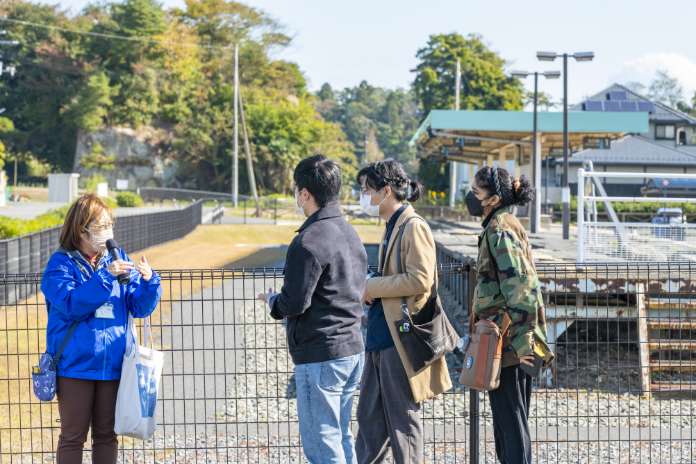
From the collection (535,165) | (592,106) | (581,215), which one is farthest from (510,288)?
(592,106)

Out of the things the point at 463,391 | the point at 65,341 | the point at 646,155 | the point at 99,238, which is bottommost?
the point at 463,391

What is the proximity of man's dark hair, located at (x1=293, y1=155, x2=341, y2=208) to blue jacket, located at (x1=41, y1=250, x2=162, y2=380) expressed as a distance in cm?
91

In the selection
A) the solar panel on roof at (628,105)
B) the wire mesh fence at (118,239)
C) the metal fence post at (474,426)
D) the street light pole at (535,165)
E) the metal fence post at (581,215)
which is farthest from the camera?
the solar panel on roof at (628,105)

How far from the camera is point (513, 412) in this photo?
5152 mm

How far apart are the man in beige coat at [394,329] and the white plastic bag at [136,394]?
1.16m

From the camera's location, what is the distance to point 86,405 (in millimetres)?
4770

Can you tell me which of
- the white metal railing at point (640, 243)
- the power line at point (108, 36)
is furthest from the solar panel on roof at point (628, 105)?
the power line at point (108, 36)

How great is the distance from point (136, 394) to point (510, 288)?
199 cm

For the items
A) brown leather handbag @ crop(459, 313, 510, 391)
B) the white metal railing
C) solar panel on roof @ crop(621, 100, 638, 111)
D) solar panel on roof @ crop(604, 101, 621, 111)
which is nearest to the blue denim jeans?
brown leather handbag @ crop(459, 313, 510, 391)

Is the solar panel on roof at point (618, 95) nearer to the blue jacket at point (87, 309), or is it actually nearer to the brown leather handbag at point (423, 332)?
the brown leather handbag at point (423, 332)

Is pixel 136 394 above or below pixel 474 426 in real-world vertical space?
above

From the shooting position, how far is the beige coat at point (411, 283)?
16.1ft

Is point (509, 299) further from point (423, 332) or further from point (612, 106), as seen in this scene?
point (612, 106)

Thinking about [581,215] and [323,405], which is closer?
[323,405]
